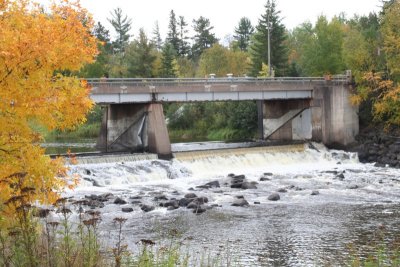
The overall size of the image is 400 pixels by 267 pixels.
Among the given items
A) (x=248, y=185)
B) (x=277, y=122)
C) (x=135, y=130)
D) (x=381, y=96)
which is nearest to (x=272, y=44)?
(x=277, y=122)

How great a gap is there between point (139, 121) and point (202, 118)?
2512 centimetres

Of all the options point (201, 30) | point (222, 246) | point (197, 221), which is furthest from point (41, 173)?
point (201, 30)

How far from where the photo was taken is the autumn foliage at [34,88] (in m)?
9.80

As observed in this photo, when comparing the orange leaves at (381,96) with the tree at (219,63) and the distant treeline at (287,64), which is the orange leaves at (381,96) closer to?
the distant treeline at (287,64)

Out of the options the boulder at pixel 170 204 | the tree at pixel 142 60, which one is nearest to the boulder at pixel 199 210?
the boulder at pixel 170 204

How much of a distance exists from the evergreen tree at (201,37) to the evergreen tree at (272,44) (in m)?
31.8

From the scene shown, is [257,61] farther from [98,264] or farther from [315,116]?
[98,264]

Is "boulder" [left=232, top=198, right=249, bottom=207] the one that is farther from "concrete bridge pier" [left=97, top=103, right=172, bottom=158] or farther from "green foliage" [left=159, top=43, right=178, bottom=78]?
"green foliage" [left=159, top=43, right=178, bottom=78]

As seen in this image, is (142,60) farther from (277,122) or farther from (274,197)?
(274,197)

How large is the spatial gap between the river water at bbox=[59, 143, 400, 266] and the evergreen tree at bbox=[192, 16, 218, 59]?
6044 cm

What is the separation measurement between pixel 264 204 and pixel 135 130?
53.9ft

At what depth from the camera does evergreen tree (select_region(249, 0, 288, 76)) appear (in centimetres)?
6556

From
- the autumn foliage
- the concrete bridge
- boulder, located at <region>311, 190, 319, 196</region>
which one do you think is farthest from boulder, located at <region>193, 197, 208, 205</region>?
the autumn foliage

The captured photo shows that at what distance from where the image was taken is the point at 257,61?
67125mm
